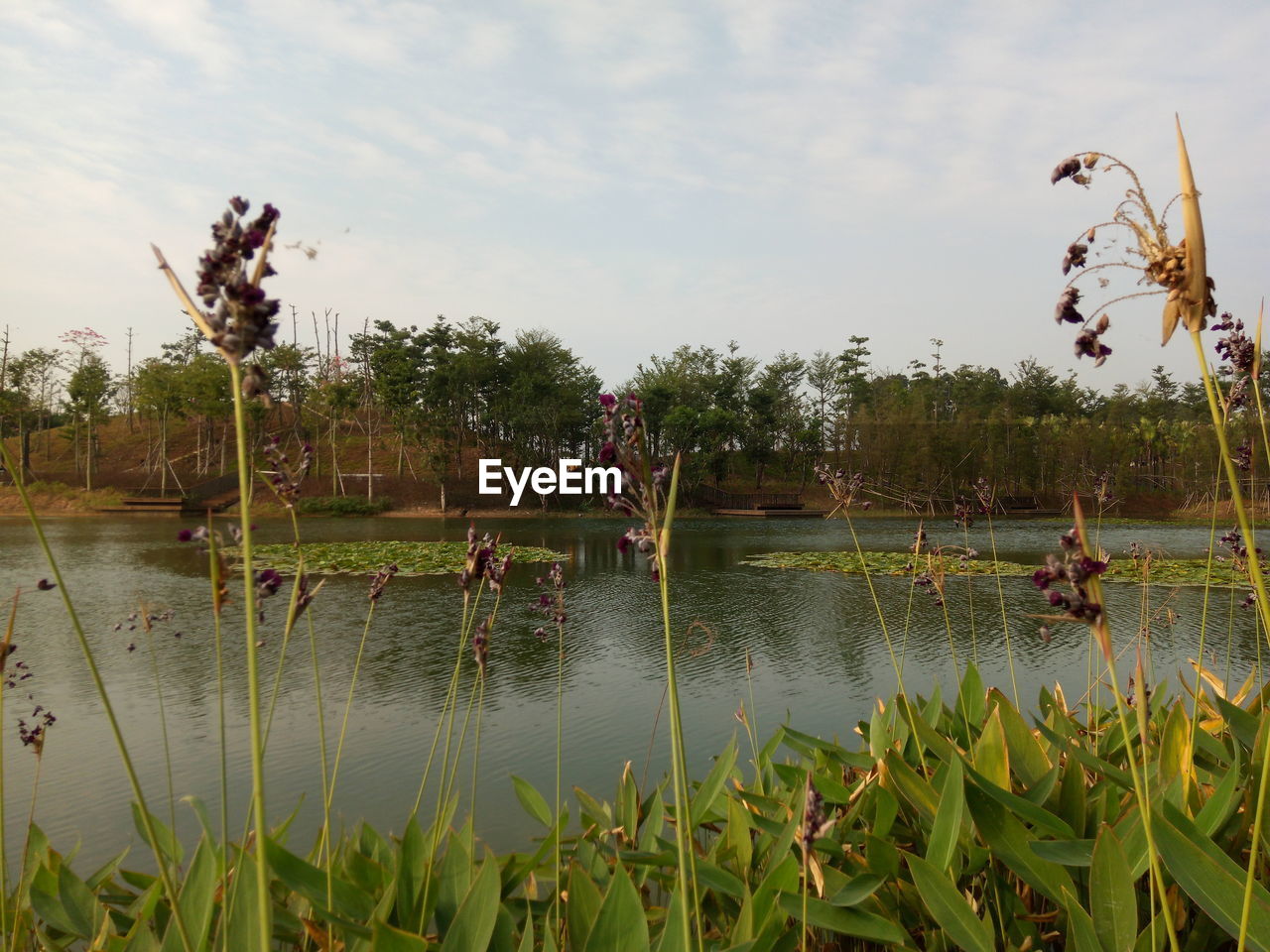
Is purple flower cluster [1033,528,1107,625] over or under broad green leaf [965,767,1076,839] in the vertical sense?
over

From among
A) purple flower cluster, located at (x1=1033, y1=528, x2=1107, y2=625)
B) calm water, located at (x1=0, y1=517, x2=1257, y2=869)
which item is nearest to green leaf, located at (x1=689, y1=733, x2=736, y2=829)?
calm water, located at (x1=0, y1=517, x2=1257, y2=869)

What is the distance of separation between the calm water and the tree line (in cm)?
2162

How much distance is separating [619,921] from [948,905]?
0.63 metres

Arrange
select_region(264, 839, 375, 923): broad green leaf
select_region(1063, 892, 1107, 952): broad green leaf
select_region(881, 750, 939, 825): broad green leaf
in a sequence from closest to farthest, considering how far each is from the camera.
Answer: select_region(1063, 892, 1107, 952): broad green leaf
select_region(264, 839, 375, 923): broad green leaf
select_region(881, 750, 939, 825): broad green leaf

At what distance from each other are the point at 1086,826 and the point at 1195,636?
746cm

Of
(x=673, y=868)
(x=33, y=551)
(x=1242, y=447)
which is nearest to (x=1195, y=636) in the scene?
(x=1242, y=447)

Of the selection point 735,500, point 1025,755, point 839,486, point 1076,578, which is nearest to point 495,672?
point 839,486

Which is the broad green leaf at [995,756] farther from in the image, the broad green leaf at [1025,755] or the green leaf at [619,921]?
the green leaf at [619,921]

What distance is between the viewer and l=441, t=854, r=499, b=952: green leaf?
5.11 ft

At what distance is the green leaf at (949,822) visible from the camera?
1800 millimetres

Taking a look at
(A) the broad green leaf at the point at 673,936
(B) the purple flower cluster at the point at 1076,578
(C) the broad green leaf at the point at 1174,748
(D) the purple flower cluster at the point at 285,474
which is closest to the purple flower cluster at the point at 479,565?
(D) the purple flower cluster at the point at 285,474

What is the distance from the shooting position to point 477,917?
62.1 inches

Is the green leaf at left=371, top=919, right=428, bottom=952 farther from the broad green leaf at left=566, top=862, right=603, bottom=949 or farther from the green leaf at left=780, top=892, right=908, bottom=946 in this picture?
the green leaf at left=780, top=892, right=908, bottom=946

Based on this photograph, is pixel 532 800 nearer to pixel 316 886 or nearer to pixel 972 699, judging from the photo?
pixel 316 886
